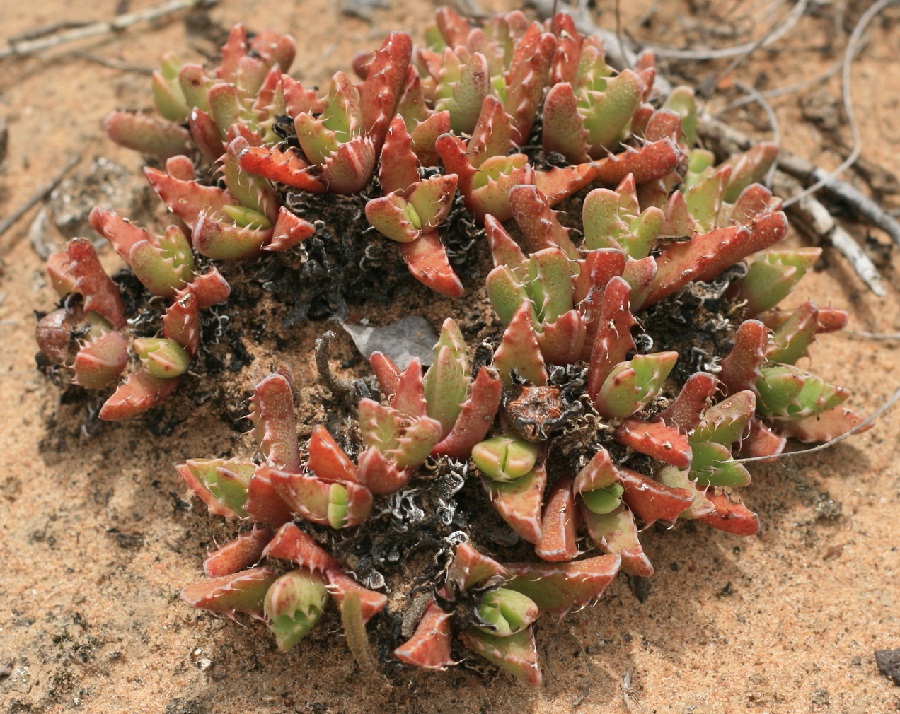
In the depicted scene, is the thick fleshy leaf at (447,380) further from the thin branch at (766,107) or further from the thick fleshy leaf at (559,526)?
the thin branch at (766,107)

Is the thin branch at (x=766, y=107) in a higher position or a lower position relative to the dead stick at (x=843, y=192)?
higher

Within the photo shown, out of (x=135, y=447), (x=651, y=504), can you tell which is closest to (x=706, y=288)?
(x=651, y=504)

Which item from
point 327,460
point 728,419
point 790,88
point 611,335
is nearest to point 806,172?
point 790,88

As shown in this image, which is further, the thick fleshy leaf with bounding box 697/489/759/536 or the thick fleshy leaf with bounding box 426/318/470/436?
the thick fleshy leaf with bounding box 697/489/759/536

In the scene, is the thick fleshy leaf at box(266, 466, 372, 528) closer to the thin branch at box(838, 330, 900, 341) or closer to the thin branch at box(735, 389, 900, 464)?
the thin branch at box(735, 389, 900, 464)

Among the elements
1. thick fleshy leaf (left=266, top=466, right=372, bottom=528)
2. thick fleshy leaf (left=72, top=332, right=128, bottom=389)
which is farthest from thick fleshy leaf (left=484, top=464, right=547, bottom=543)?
thick fleshy leaf (left=72, top=332, right=128, bottom=389)

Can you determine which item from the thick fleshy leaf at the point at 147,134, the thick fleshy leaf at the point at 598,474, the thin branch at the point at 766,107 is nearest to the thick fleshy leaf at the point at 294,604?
the thick fleshy leaf at the point at 598,474
